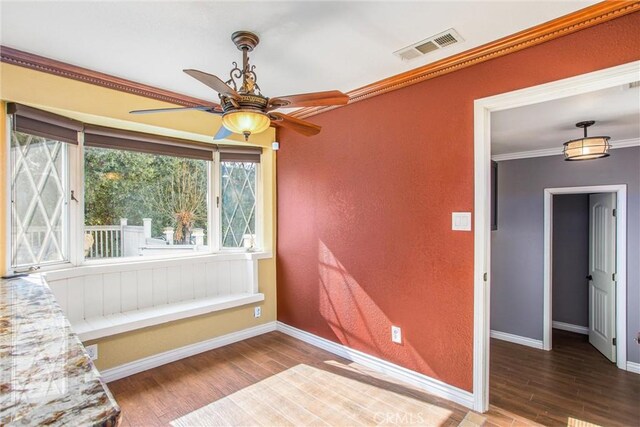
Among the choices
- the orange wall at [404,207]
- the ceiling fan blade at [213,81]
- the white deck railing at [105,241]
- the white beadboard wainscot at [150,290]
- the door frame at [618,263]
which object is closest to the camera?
the ceiling fan blade at [213,81]

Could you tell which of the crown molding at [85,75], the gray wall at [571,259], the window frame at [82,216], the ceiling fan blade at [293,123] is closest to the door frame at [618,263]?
the gray wall at [571,259]

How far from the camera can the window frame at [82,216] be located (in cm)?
235

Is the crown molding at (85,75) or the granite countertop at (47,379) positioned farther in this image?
the crown molding at (85,75)

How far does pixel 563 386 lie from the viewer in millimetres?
2900

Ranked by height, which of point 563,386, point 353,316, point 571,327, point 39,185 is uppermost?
point 39,185

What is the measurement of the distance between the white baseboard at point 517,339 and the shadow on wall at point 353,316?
88.9 inches

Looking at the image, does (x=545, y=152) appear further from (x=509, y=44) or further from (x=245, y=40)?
(x=245, y=40)

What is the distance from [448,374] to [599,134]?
10.0 feet

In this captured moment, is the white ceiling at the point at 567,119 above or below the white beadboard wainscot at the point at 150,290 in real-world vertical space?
above

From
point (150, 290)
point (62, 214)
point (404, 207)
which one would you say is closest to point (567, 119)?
point (404, 207)

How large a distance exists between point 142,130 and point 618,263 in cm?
524

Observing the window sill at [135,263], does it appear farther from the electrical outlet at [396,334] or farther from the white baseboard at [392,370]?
the electrical outlet at [396,334]

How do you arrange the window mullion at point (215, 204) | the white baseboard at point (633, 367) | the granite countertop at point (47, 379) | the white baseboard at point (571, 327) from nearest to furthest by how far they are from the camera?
the granite countertop at point (47, 379) < the white baseboard at point (633, 367) < the window mullion at point (215, 204) < the white baseboard at point (571, 327)

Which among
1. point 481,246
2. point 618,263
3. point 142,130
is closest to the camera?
point 481,246
